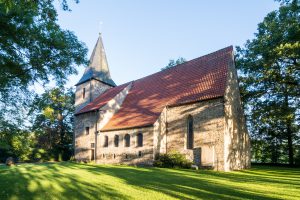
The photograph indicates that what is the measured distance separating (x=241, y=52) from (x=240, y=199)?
24.2 meters

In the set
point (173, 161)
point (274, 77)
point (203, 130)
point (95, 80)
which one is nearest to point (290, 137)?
point (274, 77)

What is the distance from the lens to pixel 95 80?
3219 cm

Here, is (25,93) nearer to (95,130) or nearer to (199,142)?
(199,142)

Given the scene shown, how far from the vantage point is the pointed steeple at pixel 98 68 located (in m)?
32.4

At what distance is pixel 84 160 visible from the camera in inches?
1083

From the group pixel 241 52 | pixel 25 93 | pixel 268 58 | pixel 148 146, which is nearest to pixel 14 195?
pixel 25 93

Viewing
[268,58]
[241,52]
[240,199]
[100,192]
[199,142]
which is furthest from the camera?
[241,52]

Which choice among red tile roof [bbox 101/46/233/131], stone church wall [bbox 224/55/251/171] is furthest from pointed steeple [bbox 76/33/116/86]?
stone church wall [bbox 224/55/251/171]

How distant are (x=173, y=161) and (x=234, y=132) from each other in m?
5.45

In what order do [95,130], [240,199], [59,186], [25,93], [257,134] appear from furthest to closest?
[257,134]
[95,130]
[25,93]
[59,186]
[240,199]

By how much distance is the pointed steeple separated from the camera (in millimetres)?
32438

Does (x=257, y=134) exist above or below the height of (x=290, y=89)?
below

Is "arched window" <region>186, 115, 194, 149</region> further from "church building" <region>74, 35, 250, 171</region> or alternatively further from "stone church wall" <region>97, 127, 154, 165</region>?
"stone church wall" <region>97, 127, 154, 165</region>

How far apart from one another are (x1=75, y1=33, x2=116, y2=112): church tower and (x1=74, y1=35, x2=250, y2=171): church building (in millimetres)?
3911
